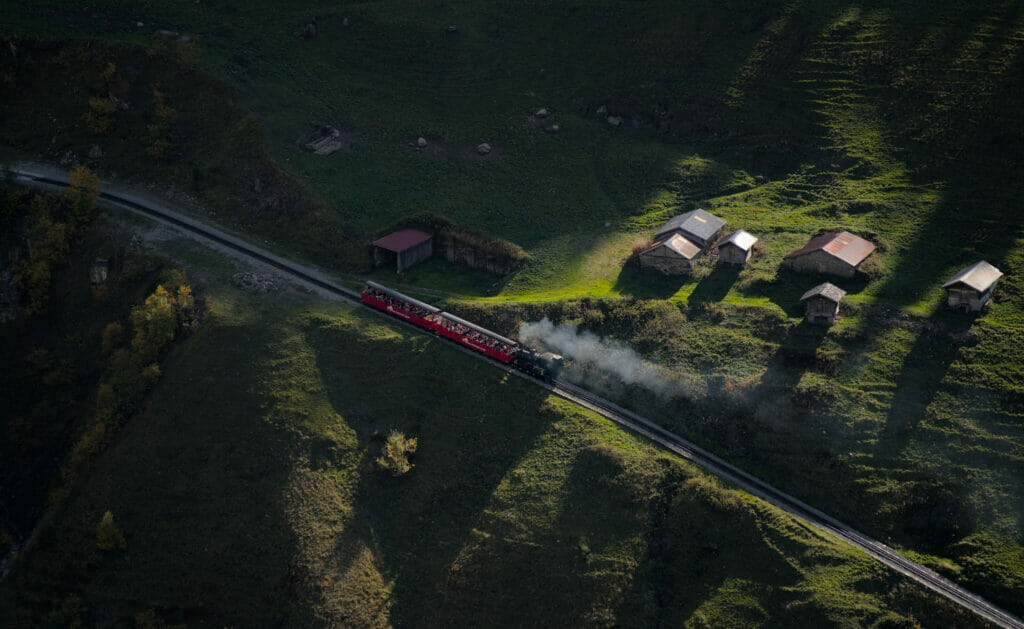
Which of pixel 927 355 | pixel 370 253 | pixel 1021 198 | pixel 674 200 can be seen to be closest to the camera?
pixel 927 355

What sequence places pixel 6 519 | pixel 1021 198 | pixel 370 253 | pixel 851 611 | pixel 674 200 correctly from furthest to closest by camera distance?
pixel 674 200
pixel 370 253
pixel 1021 198
pixel 6 519
pixel 851 611

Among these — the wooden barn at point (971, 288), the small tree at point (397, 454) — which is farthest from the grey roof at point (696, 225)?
the small tree at point (397, 454)

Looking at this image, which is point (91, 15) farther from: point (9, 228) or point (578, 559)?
point (578, 559)

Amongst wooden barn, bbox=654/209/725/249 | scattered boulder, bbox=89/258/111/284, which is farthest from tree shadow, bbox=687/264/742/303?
scattered boulder, bbox=89/258/111/284

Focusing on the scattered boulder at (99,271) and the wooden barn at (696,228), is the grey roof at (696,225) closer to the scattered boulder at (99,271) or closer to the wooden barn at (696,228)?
the wooden barn at (696,228)

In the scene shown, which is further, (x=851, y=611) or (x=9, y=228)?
(x=9, y=228)

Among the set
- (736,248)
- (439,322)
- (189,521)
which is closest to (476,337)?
(439,322)

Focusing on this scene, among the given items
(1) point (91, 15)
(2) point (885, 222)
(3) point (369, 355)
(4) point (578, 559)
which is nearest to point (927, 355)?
(2) point (885, 222)

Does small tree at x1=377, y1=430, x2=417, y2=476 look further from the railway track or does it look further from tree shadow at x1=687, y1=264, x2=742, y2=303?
tree shadow at x1=687, y1=264, x2=742, y2=303
